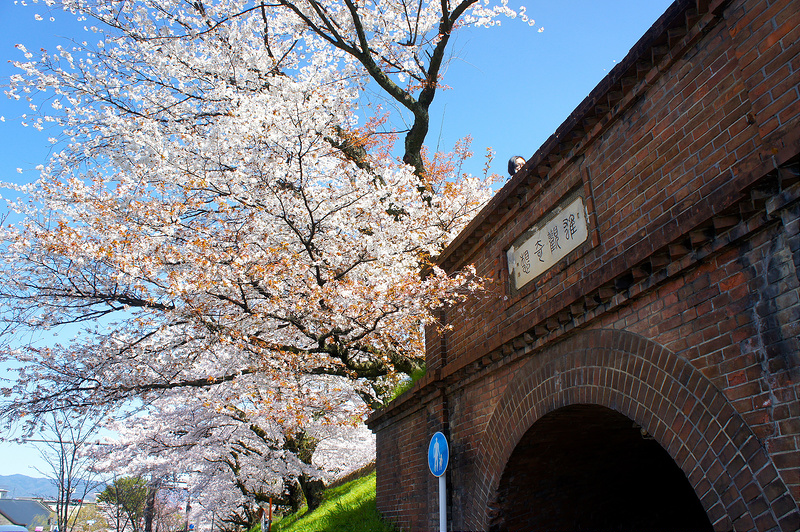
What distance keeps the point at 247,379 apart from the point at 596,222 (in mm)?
8046

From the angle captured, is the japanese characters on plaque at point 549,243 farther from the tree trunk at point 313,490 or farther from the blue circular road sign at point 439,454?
the tree trunk at point 313,490

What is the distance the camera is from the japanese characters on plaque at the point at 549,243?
502 centimetres

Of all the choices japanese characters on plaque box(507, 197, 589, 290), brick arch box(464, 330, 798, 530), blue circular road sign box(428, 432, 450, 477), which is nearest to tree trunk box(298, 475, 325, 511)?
blue circular road sign box(428, 432, 450, 477)

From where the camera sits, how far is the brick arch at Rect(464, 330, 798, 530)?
2.96m

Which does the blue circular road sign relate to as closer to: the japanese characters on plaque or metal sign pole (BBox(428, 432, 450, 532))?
metal sign pole (BBox(428, 432, 450, 532))

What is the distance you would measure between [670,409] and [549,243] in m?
2.23

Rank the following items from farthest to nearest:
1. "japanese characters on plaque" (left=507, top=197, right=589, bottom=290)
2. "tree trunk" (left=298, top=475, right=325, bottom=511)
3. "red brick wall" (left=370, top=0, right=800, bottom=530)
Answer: "tree trunk" (left=298, top=475, right=325, bottom=511), "japanese characters on plaque" (left=507, top=197, right=589, bottom=290), "red brick wall" (left=370, top=0, right=800, bottom=530)

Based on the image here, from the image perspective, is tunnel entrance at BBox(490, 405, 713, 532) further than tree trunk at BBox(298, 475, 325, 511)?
No

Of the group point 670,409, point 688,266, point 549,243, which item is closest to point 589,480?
point 549,243

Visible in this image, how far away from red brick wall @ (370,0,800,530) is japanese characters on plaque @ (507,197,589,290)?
0.43 feet

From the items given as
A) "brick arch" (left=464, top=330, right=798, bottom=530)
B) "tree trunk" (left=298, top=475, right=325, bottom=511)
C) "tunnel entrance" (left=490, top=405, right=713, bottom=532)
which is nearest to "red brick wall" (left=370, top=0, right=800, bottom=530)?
"brick arch" (left=464, top=330, right=798, bottom=530)

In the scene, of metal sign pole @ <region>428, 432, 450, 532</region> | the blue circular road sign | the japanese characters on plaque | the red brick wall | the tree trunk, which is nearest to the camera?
the red brick wall

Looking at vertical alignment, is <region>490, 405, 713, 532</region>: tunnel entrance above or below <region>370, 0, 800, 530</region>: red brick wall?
below

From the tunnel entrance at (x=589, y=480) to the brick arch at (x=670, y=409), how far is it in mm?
344
